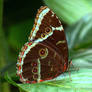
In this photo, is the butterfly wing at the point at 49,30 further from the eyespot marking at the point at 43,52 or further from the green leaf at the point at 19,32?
the green leaf at the point at 19,32

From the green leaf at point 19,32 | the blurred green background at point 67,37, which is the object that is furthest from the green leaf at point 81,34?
the green leaf at point 19,32

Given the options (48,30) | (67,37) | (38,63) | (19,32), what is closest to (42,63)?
(38,63)

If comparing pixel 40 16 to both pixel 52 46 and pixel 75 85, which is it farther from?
pixel 75 85

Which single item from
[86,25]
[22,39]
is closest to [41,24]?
[86,25]

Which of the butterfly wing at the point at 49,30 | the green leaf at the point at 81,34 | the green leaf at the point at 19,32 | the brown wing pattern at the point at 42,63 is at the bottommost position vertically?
the brown wing pattern at the point at 42,63

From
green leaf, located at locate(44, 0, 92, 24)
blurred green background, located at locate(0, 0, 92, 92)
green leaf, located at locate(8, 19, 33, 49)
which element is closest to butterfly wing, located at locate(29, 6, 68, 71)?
blurred green background, located at locate(0, 0, 92, 92)

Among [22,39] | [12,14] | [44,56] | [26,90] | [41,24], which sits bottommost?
[26,90]

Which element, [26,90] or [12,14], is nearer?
[26,90]

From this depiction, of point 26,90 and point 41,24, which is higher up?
point 41,24
